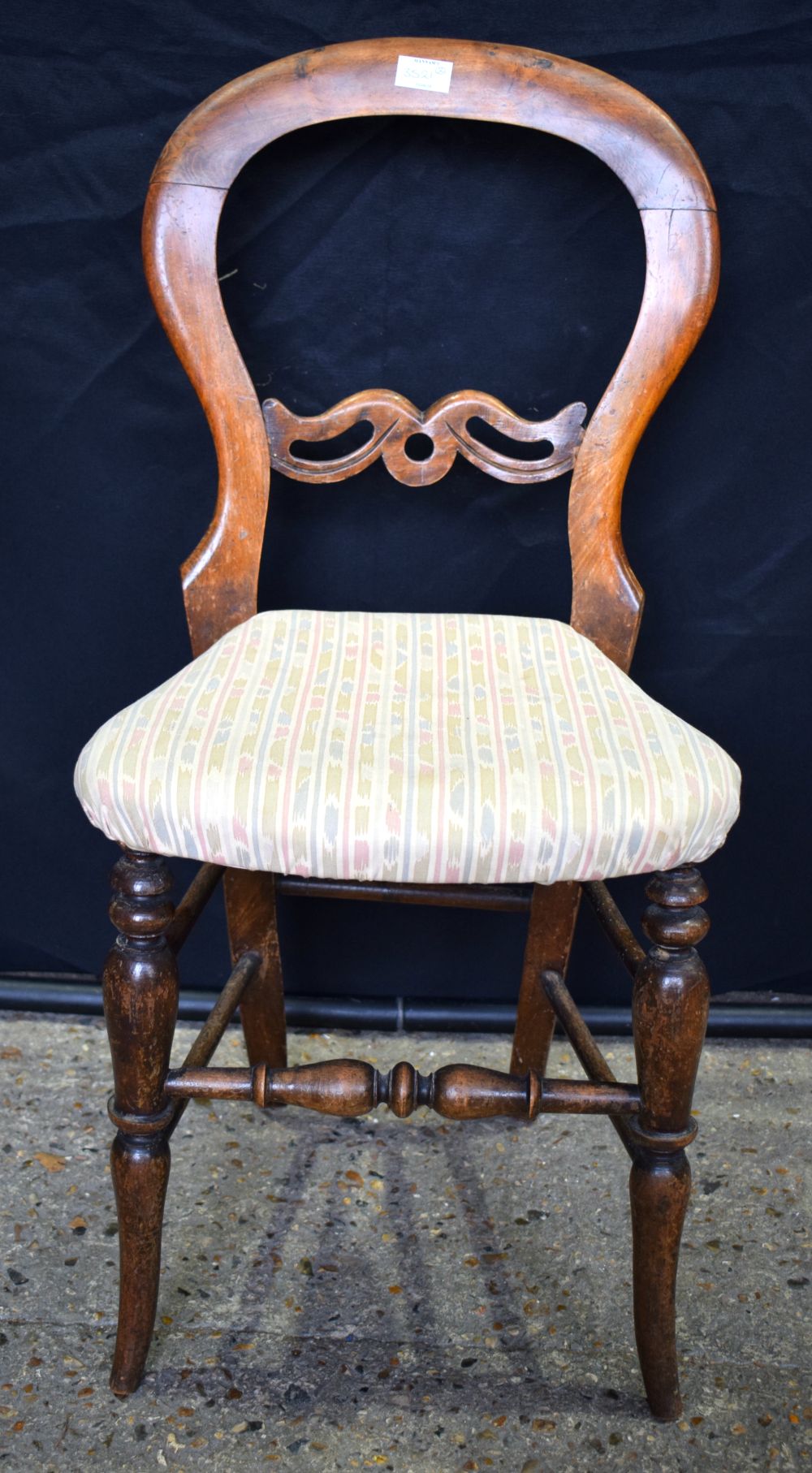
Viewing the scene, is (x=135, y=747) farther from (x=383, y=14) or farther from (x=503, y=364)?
(x=383, y=14)

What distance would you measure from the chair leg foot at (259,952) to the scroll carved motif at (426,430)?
0.41m

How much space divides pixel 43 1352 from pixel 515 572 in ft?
2.85

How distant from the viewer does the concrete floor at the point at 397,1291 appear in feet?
2.90

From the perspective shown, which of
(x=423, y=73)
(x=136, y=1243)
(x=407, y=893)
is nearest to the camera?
(x=136, y=1243)

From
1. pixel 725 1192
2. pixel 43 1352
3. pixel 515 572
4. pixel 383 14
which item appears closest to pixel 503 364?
pixel 515 572

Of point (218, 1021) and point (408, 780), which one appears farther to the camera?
point (218, 1021)

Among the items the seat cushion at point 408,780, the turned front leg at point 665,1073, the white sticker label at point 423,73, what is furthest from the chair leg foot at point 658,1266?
the white sticker label at point 423,73

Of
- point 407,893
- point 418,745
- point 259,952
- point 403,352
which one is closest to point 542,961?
point 407,893

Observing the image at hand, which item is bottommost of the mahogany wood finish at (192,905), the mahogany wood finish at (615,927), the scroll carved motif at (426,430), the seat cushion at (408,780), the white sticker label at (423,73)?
the mahogany wood finish at (192,905)

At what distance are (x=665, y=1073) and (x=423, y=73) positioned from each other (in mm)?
844

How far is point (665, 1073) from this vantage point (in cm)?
81

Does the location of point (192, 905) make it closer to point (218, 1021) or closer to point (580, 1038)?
point (218, 1021)

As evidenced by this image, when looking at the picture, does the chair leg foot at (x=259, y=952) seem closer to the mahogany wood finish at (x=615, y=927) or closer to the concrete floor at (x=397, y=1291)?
the concrete floor at (x=397, y=1291)

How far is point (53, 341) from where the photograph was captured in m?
1.18
